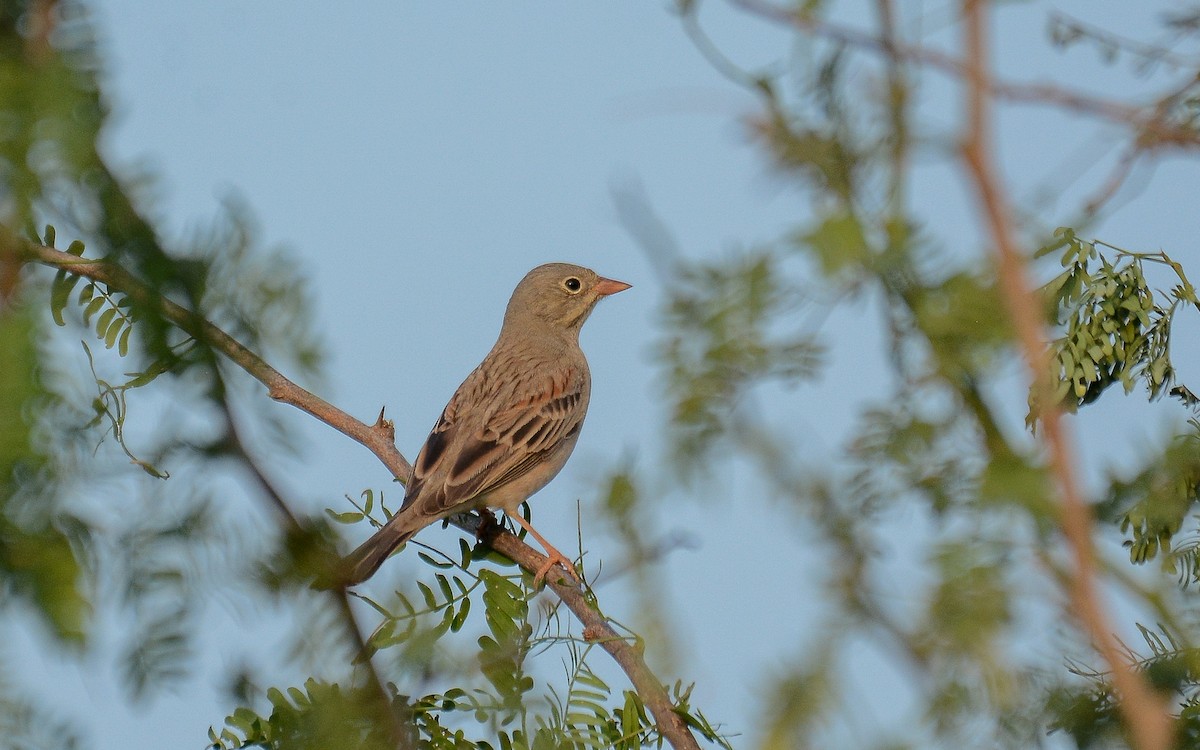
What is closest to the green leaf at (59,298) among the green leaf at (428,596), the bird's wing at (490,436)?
the green leaf at (428,596)

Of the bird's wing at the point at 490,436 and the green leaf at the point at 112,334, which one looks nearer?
the green leaf at the point at 112,334

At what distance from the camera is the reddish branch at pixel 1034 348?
125cm

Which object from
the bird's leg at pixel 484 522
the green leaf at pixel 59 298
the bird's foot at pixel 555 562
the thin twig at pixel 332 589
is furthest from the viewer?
the bird's leg at pixel 484 522

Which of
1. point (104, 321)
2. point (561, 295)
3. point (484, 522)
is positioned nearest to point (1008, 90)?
point (104, 321)

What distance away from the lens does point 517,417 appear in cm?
840

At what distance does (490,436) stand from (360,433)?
2.01 m

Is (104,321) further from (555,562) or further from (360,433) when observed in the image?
(555,562)

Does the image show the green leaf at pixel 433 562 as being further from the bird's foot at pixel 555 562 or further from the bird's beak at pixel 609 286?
the bird's beak at pixel 609 286

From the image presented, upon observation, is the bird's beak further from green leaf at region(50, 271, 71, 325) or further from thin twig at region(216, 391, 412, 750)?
thin twig at region(216, 391, 412, 750)

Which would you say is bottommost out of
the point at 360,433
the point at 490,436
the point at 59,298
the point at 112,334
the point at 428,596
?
the point at 59,298

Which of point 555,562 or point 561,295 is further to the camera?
point 561,295

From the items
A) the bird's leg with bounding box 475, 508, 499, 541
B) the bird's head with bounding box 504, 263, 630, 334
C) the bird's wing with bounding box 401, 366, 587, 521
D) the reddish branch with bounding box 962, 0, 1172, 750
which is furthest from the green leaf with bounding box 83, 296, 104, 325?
the bird's head with bounding box 504, 263, 630, 334

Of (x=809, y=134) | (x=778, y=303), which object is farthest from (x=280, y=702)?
(x=809, y=134)

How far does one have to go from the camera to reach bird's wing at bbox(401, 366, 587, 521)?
23.1 feet
